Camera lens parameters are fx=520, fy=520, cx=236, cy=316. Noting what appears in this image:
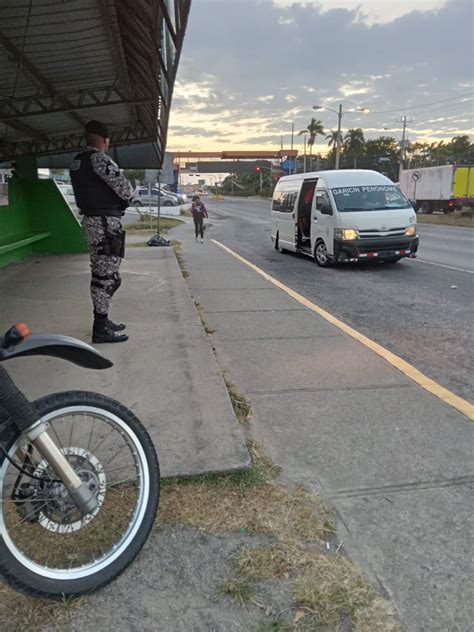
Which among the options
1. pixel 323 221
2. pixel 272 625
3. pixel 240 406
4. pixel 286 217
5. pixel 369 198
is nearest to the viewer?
pixel 272 625

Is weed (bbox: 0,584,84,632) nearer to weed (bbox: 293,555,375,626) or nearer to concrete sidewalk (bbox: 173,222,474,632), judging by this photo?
weed (bbox: 293,555,375,626)

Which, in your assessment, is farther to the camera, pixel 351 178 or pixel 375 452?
pixel 351 178

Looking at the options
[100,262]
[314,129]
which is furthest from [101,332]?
[314,129]

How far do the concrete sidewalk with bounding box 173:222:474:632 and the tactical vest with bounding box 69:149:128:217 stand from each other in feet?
6.10

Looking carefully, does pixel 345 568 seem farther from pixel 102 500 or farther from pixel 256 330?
pixel 256 330

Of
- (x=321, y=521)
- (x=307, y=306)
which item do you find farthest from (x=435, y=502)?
(x=307, y=306)

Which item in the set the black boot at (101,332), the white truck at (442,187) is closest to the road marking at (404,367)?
the black boot at (101,332)

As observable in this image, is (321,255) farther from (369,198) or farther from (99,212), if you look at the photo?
(99,212)

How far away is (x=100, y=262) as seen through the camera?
499 centimetres

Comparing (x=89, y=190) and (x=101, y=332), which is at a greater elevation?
(x=89, y=190)

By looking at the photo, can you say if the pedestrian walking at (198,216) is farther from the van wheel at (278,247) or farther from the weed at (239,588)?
the weed at (239,588)

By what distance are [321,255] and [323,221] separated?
2.78 feet

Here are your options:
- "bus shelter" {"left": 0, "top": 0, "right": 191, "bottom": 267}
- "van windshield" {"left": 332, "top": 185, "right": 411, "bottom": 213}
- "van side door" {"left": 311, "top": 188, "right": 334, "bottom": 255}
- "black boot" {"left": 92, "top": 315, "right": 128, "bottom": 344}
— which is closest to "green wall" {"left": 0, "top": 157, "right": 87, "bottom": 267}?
"bus shelter" {"left": 0, "top": 0, "right": 191, "bottom": 267}

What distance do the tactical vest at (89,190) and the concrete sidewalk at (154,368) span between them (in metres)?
1.33
